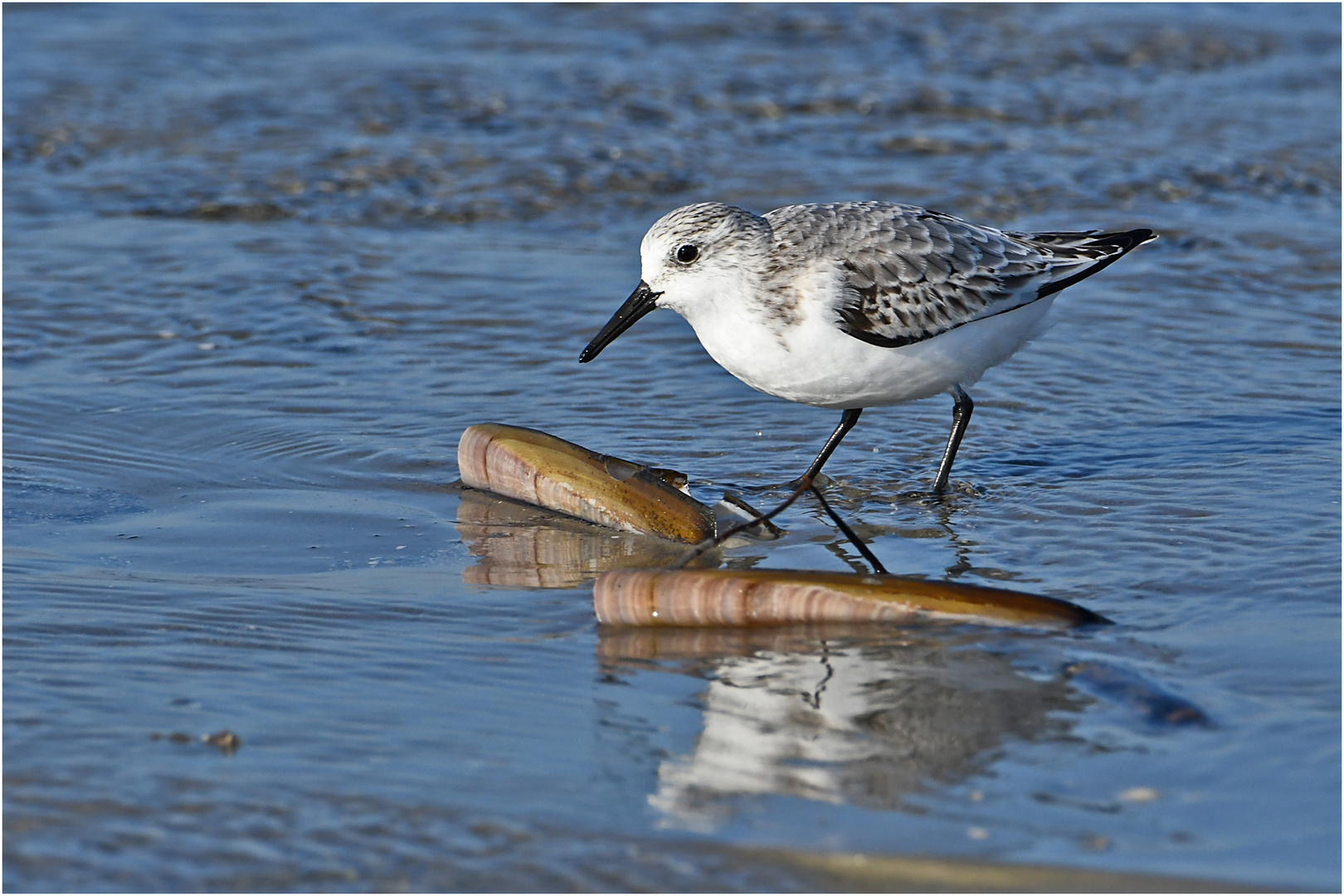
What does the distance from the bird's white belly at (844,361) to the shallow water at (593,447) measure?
461mm

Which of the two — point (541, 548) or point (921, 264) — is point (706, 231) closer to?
point (921, 264)

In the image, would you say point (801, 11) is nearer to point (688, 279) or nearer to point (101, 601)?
point (688, 279)

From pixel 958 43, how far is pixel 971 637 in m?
11.3

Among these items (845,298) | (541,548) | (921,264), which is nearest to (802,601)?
(541,548)

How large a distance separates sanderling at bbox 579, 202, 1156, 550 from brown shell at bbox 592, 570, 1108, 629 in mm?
1266

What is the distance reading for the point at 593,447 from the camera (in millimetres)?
6371

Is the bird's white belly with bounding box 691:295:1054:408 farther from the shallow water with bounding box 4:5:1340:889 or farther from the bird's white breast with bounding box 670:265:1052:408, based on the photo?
the shallow water with bounding box 4:5:1340:889

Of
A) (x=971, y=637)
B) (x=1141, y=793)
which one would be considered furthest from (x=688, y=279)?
(x=1141, y=793)

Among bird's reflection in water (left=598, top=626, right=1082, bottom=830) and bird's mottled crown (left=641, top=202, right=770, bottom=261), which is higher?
bird's mottled crown (left=641, top=202, right=770, bottom=261)

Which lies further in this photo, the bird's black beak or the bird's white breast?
the bird's black beak

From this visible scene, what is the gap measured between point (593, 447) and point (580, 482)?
3.07 feet

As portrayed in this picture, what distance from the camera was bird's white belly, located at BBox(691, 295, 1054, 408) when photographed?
5.43 meters

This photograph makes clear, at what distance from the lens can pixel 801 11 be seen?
50.1 feet

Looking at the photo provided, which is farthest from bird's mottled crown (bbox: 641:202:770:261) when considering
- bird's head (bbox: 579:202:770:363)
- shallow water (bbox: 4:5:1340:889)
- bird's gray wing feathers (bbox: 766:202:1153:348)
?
shallow water (bbox: 4:5:1340:889)
